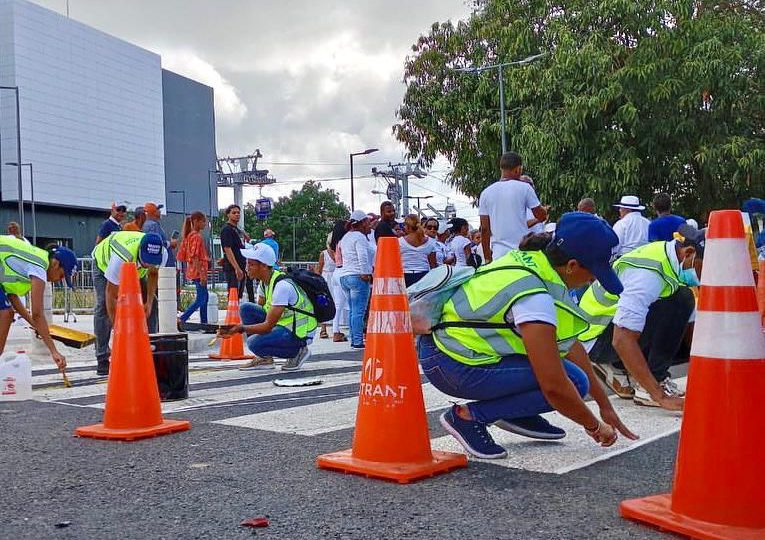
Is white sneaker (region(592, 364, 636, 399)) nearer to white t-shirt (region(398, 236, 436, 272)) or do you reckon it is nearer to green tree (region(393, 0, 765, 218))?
white t-shirt (region(398, 236, 436, 272))

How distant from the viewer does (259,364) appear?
30.7 feet

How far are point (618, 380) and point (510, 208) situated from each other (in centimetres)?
187

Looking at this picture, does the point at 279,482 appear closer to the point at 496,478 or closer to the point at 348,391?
the point at 496,478

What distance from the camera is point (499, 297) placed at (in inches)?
155

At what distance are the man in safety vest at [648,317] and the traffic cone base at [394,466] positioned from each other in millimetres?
1877

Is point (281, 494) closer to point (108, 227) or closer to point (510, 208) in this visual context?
point (510, 208)

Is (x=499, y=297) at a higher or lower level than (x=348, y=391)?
higher

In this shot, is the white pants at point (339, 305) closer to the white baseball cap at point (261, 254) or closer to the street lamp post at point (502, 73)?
the white baseball cap at point (261, 254)

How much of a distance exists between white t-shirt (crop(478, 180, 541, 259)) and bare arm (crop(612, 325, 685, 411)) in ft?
6.70

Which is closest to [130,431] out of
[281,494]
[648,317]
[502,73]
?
[281,494]

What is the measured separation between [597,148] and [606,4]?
167 inches

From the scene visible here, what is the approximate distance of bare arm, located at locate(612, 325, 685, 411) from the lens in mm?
5676

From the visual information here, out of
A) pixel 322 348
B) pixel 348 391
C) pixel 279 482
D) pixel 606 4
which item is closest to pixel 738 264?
pixel 279 482

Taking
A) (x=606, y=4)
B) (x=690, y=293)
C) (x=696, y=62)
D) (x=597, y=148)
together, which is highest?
(x=606, y=4)
